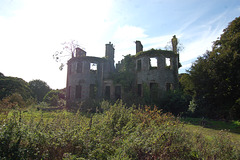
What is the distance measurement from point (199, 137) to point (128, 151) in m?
2.87

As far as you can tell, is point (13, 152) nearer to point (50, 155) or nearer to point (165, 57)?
point (50, 155)

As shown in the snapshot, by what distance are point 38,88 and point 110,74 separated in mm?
21015

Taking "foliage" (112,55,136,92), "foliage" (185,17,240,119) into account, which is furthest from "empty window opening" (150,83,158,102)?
"foliage" (185,17,240,119)

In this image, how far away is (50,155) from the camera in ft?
11.9

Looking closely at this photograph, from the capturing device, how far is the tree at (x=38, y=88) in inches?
1296

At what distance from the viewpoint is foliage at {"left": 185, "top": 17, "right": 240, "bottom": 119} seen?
461 inches

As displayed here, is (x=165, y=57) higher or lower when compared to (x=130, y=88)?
higher

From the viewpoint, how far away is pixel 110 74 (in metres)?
21.4

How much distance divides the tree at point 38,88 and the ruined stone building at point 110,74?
1543 centimetres

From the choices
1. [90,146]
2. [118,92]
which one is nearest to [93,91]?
[118,92]

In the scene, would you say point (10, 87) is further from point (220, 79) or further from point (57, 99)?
point (220, 79)

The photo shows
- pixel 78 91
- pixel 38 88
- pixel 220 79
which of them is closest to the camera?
pixel 220 79

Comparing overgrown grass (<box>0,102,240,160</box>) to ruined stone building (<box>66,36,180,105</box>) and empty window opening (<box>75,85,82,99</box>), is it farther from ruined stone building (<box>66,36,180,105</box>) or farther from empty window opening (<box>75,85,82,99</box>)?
empty window opening (<box>75,85,82,99</box>)

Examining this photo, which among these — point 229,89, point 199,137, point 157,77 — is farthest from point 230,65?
point 199,137
